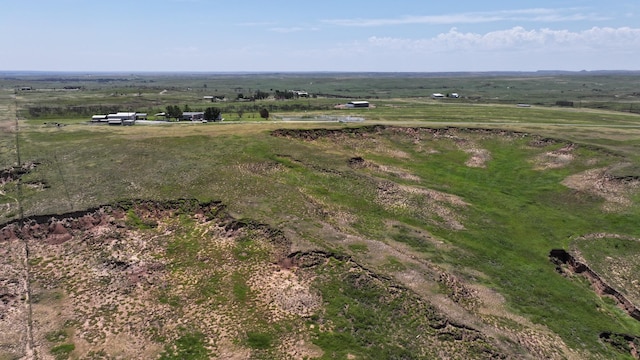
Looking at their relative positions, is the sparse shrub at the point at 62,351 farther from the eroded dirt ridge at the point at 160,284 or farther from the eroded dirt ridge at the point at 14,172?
the eroded dirt ridge at the point at 14,172

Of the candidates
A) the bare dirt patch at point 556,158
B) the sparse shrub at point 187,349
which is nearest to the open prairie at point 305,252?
the sparse shrub at point 187,349

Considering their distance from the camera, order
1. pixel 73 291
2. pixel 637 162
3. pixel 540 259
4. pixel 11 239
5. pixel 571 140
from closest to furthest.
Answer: pixel 73 291
pixel 11 239
pixel 540 259
pixel 637 162
pixel 571 140

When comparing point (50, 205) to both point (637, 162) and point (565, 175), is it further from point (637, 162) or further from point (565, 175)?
point (637, 162)

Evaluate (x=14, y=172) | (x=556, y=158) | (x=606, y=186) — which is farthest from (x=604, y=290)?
(x=14, y=172)

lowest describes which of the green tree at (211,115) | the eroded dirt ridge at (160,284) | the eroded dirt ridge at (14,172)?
the eroded dirt ridge at (160,284)

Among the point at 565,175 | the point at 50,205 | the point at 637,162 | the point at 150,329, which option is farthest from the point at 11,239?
the point at 637,162

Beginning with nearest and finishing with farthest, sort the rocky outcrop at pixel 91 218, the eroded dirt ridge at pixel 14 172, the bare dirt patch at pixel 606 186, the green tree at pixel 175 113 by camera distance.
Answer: the rocky outcrop at pixel 91 218, the eroded dirt ridge at pixel 14 172, the bare dirt patch at pixel 606 186, the green tree at pixel 175 113

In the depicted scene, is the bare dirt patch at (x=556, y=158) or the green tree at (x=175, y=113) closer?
the bare dirt patch at (x=556, y=158)

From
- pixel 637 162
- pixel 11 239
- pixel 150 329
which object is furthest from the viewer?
pixel 637 162

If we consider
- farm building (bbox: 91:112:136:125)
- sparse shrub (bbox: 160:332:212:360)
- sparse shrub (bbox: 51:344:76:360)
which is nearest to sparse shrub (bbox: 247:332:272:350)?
sparse shrub (bbox: 160:332:212:360)
